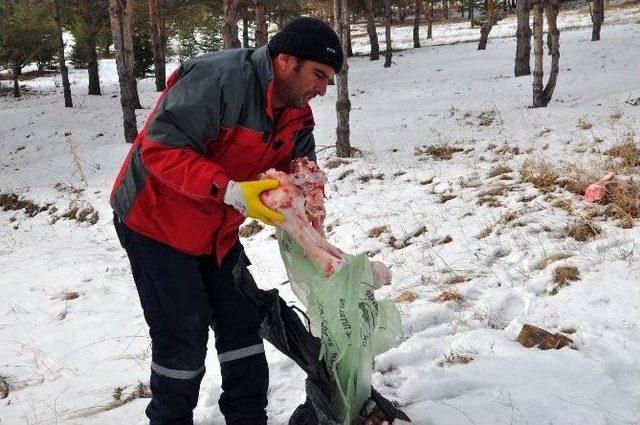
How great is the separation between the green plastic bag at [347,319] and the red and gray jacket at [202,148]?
36cm

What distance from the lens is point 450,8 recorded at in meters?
56.3

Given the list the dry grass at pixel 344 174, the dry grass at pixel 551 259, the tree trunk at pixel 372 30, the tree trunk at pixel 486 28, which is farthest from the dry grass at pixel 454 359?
the tree trunk at pixel 486 28

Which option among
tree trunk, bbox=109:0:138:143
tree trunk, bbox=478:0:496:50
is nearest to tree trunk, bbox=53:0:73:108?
tree trunk, bbox=109:0:138:143

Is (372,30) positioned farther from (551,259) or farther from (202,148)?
(202,148)

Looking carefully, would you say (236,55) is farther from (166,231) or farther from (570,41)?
(570,41)

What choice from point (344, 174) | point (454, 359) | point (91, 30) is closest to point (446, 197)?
point (344, 174)

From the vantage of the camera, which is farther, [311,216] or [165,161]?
[311,216]

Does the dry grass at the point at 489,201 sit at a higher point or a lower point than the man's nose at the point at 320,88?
lower

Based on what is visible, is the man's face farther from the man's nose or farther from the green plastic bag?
the green plastic bag

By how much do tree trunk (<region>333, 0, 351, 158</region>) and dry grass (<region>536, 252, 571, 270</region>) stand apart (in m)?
5.39

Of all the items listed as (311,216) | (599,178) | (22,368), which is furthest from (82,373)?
(599,178)

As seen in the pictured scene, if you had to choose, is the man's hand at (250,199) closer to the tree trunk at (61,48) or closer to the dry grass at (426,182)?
the dry grass at (426,182)

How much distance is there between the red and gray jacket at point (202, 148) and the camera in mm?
1993

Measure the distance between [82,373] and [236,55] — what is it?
2.82 metres
